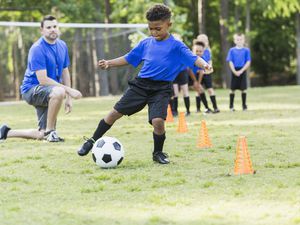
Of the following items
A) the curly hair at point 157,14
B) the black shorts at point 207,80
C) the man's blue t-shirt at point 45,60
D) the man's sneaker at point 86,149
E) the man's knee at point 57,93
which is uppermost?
the curly hair at point 157,14

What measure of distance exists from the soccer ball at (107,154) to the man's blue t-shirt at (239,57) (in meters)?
8.55

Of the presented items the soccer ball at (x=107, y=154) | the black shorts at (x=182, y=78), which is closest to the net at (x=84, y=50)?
the black shorts at (x=182, y=78)

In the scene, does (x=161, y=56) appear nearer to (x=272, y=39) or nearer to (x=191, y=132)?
(x=191, y=132)

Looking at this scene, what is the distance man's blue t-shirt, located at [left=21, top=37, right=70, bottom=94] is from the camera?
986 cm

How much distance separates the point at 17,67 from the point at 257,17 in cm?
2204

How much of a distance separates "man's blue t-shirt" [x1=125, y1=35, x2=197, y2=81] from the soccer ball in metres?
0.95

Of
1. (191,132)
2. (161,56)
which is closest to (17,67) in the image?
(191,132)

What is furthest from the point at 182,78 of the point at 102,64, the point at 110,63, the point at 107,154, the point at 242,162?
the point at 242,162

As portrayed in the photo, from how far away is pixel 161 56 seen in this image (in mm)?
7695

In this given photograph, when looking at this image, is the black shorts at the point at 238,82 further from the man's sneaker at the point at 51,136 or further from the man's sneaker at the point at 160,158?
the man's sneaker at the point at 160,158

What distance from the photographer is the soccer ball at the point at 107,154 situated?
730 cm

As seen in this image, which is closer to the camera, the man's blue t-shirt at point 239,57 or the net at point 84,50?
the man's blue t-shirt at point 239,57

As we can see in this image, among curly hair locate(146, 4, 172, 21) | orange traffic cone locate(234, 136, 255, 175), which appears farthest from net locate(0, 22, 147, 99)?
orange traffic cone locate(234, 136, 255, 175)

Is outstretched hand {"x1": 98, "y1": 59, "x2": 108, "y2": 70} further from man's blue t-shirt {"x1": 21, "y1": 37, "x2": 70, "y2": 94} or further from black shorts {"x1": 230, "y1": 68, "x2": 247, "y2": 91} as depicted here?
black shorts {"x1": 230, "y1": 68, "x2": 247, "y2": 91}
